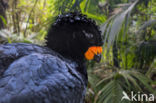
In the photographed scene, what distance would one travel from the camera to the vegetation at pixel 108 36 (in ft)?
4.07

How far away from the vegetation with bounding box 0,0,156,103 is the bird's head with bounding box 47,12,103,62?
60 millimetres

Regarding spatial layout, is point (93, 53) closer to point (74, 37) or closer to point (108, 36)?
point (74, 37)

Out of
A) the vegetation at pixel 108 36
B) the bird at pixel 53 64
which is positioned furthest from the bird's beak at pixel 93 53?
the vegetation at pixel 108 36

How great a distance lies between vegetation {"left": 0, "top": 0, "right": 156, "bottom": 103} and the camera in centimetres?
124

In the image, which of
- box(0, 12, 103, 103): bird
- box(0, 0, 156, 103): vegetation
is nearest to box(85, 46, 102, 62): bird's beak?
box(0, 12, 103, 103): bird

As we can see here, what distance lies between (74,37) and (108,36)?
0.53m

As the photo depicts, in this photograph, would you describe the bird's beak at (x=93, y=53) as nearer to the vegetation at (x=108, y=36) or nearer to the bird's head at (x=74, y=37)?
the bird's head at (x=74, y=37)

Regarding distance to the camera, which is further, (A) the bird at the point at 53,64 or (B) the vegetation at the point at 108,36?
(B) the vegetation at the point at 108,36

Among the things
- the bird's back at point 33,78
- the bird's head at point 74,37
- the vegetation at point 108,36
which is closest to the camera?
the bird's back at point 33,78

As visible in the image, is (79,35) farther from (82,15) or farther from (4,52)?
(4,52)

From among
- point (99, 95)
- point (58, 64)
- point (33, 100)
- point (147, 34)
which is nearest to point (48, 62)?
point (58, 64)

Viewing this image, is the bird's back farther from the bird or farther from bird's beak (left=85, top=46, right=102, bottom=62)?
bird's beak (left=85, top=46, right=102, bottom=62)

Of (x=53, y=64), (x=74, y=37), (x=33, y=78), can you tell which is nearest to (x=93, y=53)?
(x=74, y=37)

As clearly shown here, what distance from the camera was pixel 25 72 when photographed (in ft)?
2.29
